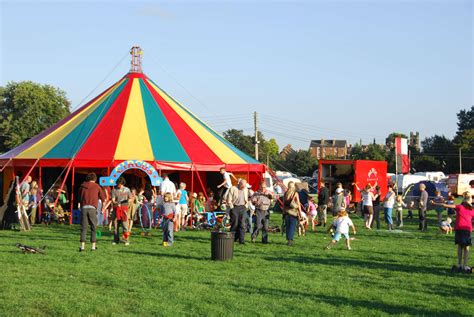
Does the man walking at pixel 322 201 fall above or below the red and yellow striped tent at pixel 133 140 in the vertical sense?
below

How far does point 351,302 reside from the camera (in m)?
7.88

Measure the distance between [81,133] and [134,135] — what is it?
166 cm

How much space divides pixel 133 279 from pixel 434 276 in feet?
14.8

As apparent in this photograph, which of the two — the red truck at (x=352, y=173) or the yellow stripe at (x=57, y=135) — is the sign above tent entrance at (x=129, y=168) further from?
the red truck at (x=352, y=173)

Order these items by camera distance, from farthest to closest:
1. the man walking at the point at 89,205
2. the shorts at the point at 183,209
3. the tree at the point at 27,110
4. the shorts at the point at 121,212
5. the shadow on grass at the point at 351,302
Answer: the tree at the point at 27,110
the shorts at the point at 183,209
the shorts at the point at 121,212
the man walking at the point at 89,205
the shadow on grass at the point at 351,302

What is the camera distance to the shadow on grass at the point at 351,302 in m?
7.44

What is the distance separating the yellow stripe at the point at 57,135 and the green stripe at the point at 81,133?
0.22 meters

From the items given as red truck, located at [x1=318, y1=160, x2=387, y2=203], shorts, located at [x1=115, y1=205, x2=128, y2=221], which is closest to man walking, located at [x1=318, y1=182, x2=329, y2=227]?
red truck, located at [x1=318, y1=160, x2=387, y2=203]

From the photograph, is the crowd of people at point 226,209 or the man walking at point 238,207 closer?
the crowd of people at point 226,209

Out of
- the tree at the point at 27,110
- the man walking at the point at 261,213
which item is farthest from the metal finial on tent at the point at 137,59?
the tree at the point at 27,110

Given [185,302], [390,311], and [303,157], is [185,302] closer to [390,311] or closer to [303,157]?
[390,311]

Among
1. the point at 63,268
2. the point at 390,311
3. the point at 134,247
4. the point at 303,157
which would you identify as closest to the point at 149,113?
the point at 134,247

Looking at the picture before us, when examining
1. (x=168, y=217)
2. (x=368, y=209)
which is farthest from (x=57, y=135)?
(x=368, y=209)

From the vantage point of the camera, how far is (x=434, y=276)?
9992mm
